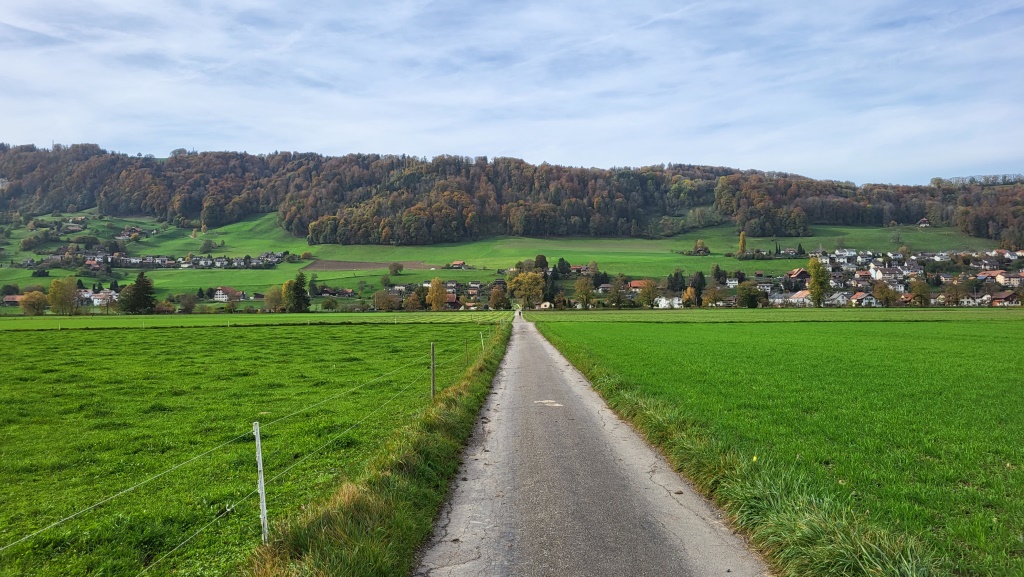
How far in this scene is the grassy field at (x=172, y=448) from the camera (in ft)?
21.7

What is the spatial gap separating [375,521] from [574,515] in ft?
9.07

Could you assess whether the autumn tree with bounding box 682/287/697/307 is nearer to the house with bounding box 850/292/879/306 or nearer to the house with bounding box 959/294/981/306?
the house with bounding box 850/292/879/306

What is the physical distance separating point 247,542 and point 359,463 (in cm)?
323

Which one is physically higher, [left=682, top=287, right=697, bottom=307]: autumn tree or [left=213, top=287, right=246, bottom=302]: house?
[left=213, top=287, right=246, bottom=302]: house

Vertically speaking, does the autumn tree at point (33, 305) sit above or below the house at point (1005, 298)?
above

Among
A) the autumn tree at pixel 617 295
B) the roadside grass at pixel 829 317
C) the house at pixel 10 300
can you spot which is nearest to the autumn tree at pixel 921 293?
the roadside grass at pixel 829 317

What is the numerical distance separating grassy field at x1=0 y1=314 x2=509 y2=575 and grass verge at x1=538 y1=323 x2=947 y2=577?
6009 mm

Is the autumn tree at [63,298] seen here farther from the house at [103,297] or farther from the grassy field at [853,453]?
the grassy field at [853,453]

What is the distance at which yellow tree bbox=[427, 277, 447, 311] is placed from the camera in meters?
120

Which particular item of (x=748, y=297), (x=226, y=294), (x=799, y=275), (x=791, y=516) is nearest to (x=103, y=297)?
(x=226, y=294)

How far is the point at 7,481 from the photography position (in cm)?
913

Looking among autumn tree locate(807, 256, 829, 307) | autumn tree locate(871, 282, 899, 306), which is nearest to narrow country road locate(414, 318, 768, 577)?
autumn tree locate(807, 256, 829, 307)

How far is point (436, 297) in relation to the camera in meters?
120

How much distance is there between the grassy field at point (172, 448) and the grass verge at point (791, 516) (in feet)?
19.7
